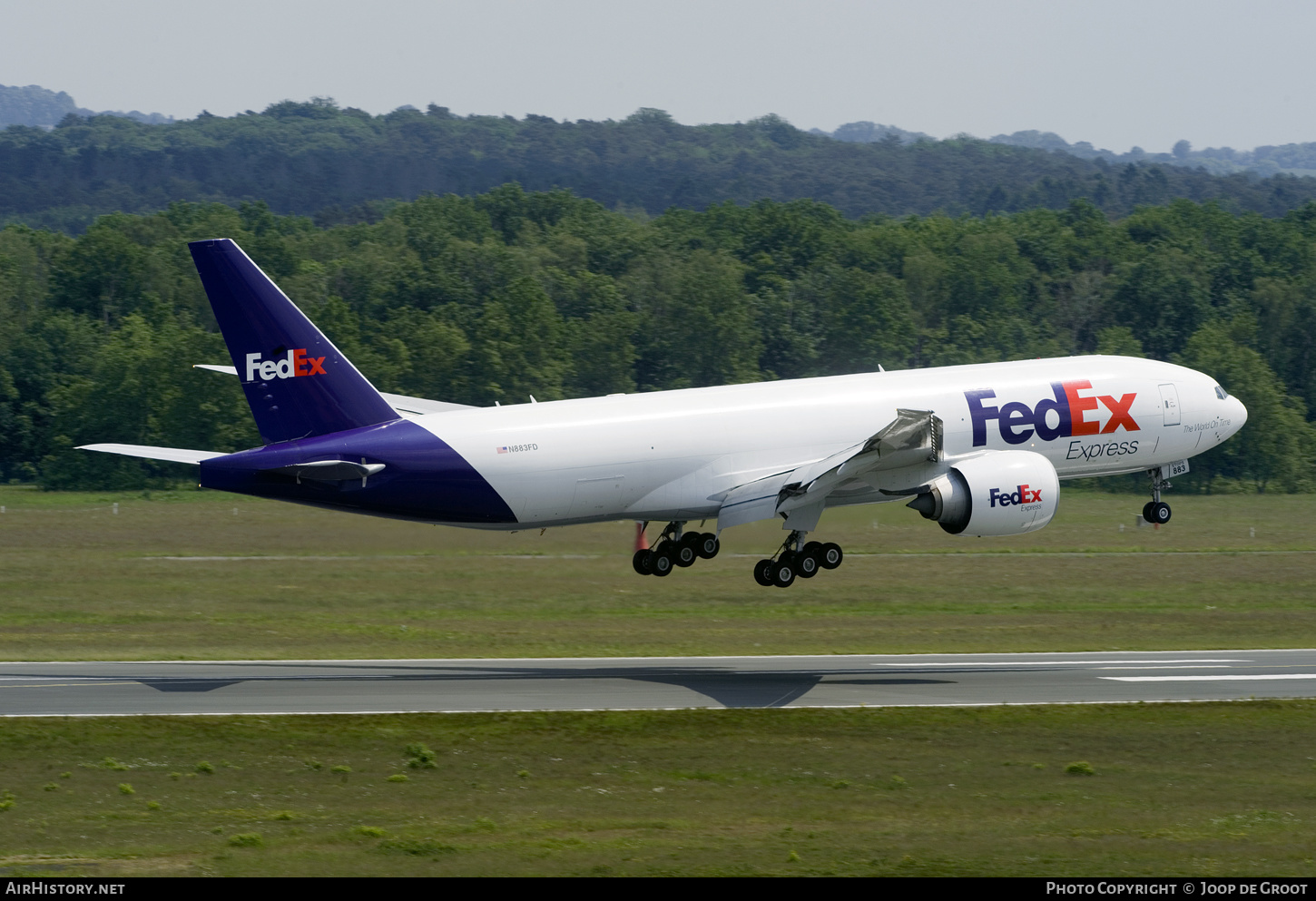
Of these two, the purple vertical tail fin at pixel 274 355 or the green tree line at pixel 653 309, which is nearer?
the purple vertical tail fin at pixel 274 355

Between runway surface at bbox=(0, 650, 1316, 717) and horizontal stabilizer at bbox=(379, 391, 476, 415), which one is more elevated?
horizontal stabilizer at bbox=(379, 391, 476, 415)

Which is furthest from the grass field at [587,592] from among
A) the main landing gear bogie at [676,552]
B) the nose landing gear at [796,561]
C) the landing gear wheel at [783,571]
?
the landing gear wheel at [783,571]

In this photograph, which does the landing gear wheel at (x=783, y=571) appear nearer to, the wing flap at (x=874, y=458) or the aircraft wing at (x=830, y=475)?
the aircraft wing at (x=830, y=475)

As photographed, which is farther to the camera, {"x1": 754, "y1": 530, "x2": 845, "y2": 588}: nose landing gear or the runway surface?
{"x1": 754, "y1": 530, "x2": 845, "y2": 588}: nose landing gear

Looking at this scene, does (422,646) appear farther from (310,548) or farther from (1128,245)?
(1128,245)

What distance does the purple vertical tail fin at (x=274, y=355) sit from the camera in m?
42.4

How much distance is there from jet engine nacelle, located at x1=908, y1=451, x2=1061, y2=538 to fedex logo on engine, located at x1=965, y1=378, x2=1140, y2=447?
196 centimetres

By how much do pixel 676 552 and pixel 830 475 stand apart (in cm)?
665

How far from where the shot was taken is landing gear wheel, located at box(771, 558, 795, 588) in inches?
1847

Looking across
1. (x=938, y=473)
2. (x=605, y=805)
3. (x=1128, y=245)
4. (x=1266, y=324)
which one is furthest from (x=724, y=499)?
(x=1128, y=245)

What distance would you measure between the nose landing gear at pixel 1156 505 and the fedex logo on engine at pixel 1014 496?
800 centimetres

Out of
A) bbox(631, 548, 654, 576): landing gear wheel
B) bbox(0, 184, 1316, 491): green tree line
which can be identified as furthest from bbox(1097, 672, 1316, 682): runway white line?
bbox(0, 184, 1316, 491): green tree line

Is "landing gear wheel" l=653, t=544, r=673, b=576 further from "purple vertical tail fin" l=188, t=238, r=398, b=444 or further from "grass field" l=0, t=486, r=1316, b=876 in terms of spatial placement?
"purple vertical tail fin" l=188, t=238, r=398, b=444
